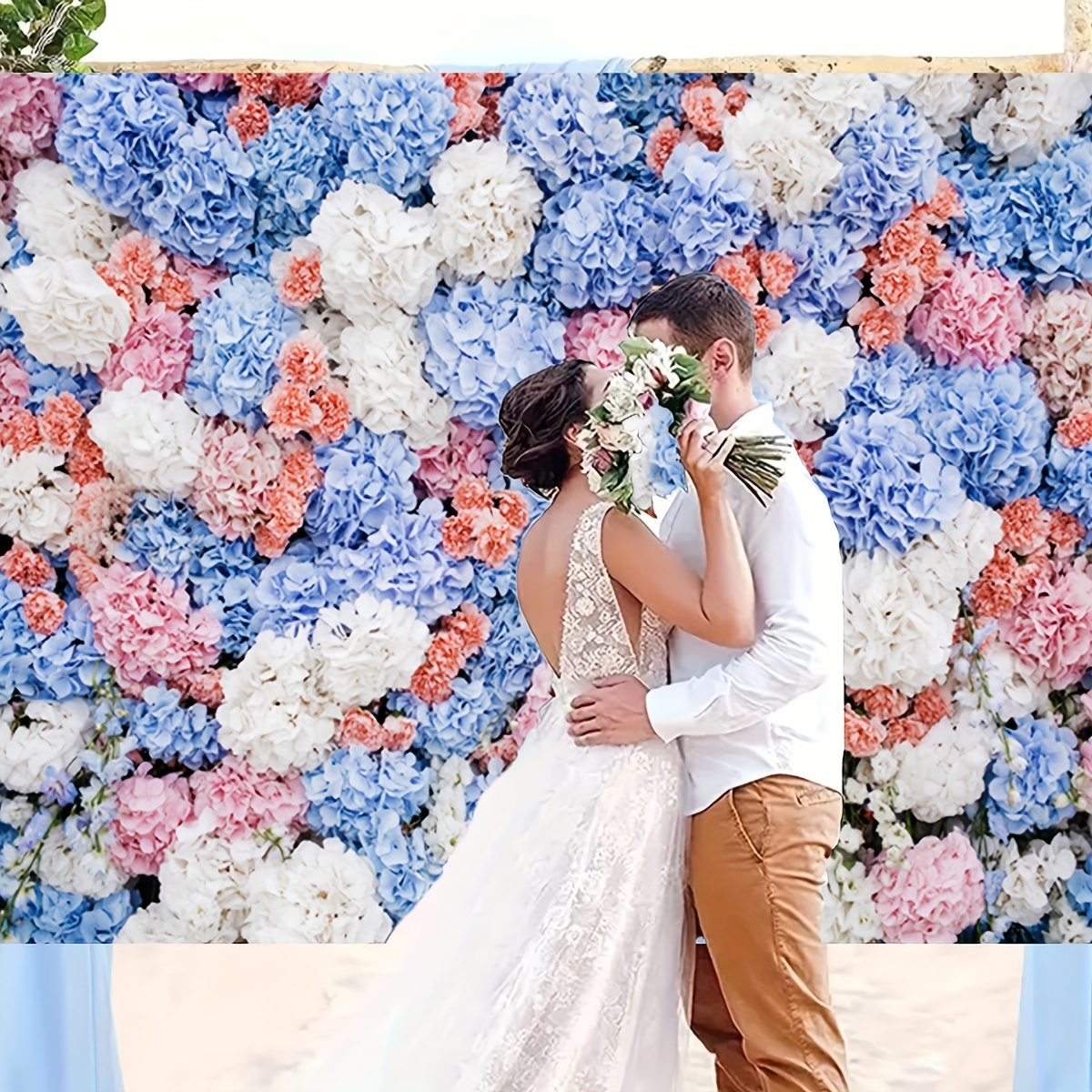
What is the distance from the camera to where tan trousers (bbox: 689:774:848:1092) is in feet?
7.50

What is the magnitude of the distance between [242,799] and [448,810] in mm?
465

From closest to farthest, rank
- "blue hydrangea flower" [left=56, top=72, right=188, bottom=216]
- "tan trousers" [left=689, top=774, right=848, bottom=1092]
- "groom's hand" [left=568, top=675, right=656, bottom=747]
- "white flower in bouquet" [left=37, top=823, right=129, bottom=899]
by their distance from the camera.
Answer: "tan trousers" [left=689, top=774, right=848, bottom=1092] < "groom's hand" [left=568, top=675, right=656, bottom=747] < "blue hydrangea flower" [left=56, top=72, right=188, bottom=216] < "white flower in bouquet" [left=37, top=823, right=129, bottom=899]

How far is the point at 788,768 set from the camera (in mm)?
2383

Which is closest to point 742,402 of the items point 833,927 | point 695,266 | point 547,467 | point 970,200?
point 547,467

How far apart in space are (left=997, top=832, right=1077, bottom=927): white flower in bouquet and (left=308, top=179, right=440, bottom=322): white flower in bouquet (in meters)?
1.88

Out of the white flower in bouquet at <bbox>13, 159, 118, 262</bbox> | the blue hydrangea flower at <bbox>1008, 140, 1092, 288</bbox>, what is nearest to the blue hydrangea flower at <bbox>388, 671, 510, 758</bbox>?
the white flower in bouquet at <bbox>13, 159, 118, 262</bbox>

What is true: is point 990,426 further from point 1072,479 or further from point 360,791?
point 360,791

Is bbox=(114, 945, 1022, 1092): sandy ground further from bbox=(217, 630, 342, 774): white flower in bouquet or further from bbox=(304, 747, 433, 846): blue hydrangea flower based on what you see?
bbox=(217, 630, 342, 774): white flower in bouquet

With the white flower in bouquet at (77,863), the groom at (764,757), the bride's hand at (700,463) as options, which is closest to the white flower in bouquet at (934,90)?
the groom at (764,757)

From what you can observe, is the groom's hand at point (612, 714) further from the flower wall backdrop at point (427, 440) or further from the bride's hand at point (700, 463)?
the flower wall backdrop at point (427, 440)

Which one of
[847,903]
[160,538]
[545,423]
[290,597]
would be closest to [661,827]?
[545,423]

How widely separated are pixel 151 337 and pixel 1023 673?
2.12 meters

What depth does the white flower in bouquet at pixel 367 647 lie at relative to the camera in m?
3.30

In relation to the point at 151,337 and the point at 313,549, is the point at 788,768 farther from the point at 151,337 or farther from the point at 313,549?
the point at 151,337
